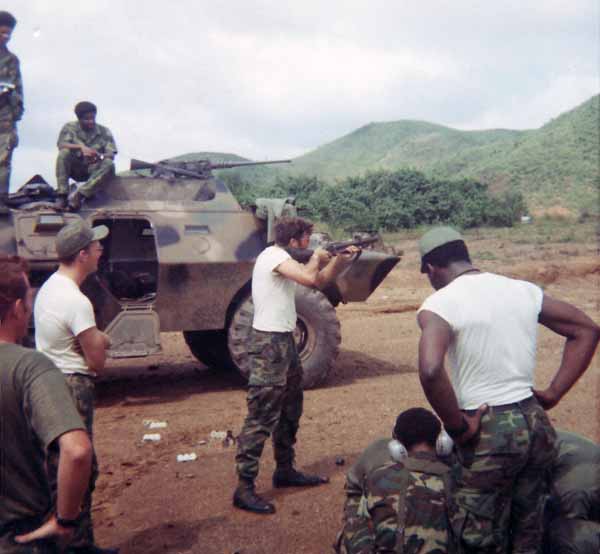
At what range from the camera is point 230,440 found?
18.9 feet

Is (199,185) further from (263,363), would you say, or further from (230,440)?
(263,363)

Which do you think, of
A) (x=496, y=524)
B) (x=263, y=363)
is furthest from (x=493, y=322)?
(x=263, y=363)

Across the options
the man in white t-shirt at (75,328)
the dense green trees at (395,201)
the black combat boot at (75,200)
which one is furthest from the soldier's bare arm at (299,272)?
the dense green trees at (395,201)

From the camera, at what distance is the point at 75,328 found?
3.44 meters

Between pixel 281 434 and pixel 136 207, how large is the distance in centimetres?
357

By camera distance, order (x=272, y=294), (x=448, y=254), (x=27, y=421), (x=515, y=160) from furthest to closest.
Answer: (x=515, y=160), (x=272, y=294), (x=448, y=254), (x=27, y=421)

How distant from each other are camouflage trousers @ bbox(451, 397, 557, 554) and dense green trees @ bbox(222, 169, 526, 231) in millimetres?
18132

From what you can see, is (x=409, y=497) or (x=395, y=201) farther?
(x=395, y=201)

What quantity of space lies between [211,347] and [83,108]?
8.84 ft

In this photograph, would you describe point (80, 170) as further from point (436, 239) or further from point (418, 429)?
point (418, 429)

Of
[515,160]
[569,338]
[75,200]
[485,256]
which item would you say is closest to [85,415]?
[569,338]

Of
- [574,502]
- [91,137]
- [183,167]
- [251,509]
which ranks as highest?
[91,137]

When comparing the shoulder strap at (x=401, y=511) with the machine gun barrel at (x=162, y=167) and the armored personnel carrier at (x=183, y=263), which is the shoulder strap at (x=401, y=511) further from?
the machine gun barrel at (x=162, y=167)

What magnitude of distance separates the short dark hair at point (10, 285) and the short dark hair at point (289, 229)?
243 cm
